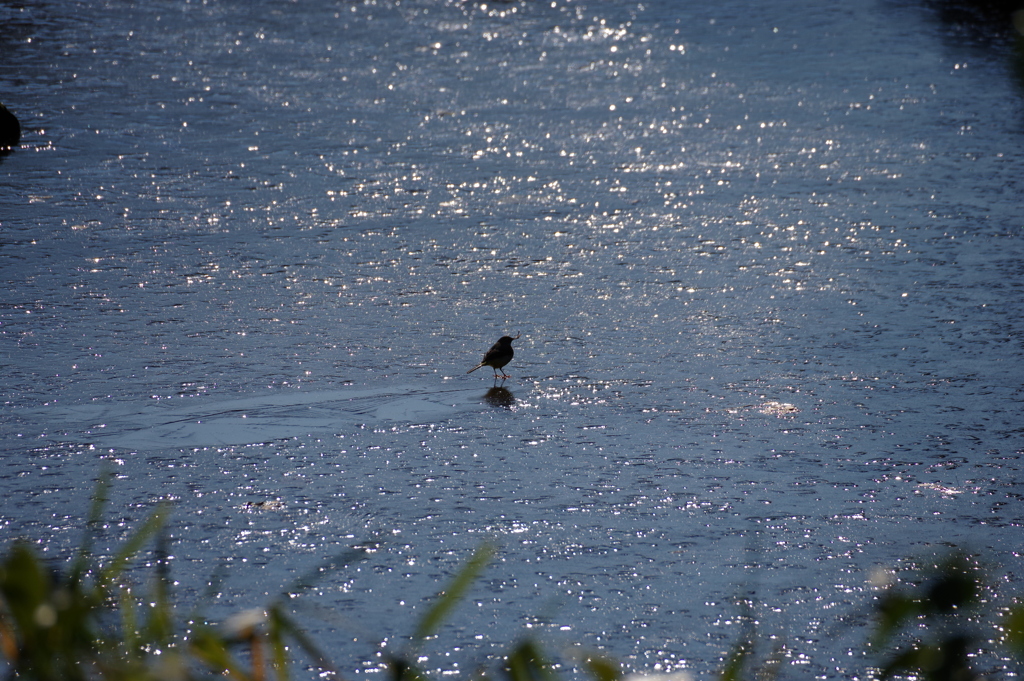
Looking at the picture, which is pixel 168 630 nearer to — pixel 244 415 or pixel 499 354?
pixel 244 415

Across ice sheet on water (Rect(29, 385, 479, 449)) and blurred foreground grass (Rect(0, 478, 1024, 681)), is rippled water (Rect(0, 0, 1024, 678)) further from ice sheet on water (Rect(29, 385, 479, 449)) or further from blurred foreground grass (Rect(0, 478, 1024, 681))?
blurred foreground grass (Rect(0, 478, 1024, 681))

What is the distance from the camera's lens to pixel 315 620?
294 cm

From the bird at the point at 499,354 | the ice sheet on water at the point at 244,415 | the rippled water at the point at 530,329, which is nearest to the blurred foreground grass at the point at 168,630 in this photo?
the rippled water at the point at 530,329

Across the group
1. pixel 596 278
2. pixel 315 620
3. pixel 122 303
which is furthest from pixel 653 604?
pixel 122 303

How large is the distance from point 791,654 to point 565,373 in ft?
6.26

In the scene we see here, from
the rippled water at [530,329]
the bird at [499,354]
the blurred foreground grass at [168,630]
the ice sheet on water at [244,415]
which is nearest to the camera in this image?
the blurred foreground grass at [168,630]

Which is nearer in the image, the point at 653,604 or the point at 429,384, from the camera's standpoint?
the point at 653,604

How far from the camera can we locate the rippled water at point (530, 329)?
327 cm

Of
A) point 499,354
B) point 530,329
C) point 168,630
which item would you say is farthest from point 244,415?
point 168,630

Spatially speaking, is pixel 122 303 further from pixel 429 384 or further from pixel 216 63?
pixel 216 63

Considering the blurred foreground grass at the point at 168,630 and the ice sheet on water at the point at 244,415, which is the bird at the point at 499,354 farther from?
the blurred foreground grass at the point at 168,630

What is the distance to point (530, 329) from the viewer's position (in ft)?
16.3

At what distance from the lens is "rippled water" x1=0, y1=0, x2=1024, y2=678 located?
3.27 meters

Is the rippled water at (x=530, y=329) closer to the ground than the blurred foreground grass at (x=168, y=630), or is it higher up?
closer to the ground
